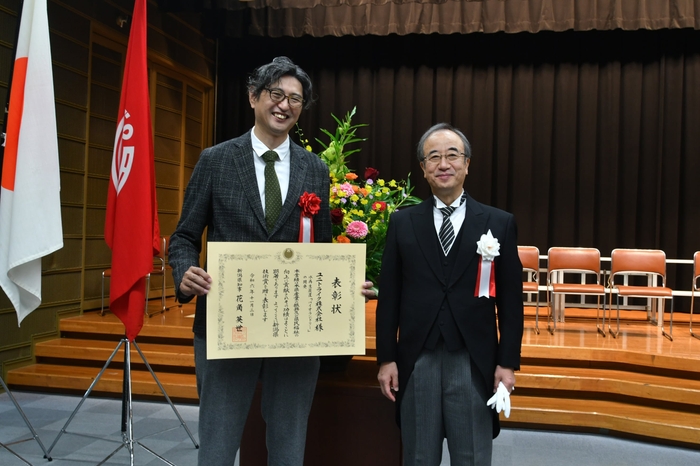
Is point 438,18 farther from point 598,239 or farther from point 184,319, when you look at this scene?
point 184,319

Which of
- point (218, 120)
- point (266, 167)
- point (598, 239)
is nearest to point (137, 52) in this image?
point (266, 167)

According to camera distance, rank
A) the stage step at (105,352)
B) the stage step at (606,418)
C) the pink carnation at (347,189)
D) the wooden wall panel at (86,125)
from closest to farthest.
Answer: the pink carnation at (347,189) → the stage step at (606,418) → the stage step at (105,352) → the wooden wall panel at (86,125)

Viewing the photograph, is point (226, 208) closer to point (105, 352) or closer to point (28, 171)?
point (28, 171)

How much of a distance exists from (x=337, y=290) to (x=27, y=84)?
6.95ft

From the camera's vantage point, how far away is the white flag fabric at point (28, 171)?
296 centimetres

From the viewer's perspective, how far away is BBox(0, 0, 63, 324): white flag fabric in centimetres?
296

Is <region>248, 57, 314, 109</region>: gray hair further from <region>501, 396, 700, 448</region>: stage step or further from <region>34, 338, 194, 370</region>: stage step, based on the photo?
<region>34, 338, 194, 370</region>: stage step

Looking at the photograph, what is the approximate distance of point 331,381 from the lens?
251cm

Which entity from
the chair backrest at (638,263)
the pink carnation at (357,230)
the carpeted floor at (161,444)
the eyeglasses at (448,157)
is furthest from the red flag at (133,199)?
the chair backrest at (638,263)

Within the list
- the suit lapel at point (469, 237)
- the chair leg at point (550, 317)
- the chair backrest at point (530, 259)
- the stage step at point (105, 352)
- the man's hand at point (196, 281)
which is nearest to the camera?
the man's hand at point (196, 281)

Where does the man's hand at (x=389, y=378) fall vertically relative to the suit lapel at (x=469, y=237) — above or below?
below

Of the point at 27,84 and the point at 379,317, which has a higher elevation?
the point at 27,84

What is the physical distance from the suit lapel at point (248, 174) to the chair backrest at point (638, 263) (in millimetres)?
4924

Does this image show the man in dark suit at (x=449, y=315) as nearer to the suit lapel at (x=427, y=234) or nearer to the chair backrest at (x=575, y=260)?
the suit lapel at (x=427, y=234)
